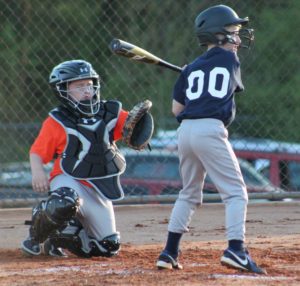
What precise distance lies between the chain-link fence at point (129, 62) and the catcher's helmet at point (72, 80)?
289 centimetres

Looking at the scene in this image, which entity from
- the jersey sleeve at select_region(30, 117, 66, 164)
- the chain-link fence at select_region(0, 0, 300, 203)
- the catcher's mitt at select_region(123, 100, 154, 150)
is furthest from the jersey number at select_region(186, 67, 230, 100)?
the chain-link fence at select_region(0, 0, 300, 203)

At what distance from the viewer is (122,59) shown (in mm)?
9938

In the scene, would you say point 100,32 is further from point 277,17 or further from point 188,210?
point 188,210

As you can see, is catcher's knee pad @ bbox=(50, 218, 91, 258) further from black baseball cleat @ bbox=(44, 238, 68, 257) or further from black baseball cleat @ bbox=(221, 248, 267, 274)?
black baseball cleat @ bbox=(221, 248, 267, 274)

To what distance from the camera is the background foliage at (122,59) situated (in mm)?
9367

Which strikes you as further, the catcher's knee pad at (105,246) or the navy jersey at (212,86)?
the catcher's knee pad at (105,246)

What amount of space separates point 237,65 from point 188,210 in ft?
2.79

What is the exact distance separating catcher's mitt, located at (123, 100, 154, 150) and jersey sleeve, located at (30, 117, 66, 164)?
0.40m

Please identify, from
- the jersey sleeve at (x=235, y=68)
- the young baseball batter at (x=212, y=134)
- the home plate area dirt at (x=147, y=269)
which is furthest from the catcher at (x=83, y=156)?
the jersey sleeve at (x=235, y=68)

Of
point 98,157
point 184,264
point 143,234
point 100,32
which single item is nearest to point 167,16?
point 100,32

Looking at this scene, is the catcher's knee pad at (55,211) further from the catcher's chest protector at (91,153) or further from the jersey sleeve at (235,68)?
the jersey sleeve at (235,68)

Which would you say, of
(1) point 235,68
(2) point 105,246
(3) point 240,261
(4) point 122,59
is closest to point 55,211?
(2) point 105,246

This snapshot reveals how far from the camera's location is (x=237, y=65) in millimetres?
5594

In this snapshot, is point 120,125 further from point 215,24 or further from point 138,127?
point 215,24
